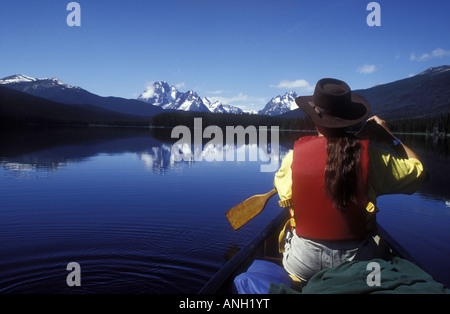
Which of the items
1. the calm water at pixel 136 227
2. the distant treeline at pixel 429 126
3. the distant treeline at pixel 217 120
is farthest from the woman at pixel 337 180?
the distant treeline at pixel 217 120

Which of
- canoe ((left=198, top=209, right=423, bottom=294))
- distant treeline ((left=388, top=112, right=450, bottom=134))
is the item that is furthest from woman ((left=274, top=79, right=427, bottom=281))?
distant treeline ((left=388, top=112, right=450, bottom=134))

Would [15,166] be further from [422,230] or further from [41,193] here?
[422,230]

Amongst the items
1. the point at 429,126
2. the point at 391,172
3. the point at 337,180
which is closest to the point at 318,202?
the point at 337,180

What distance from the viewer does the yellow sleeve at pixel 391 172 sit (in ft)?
11.0

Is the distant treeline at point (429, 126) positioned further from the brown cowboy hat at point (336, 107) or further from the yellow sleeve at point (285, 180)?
the yellow sleeve at point (285, 180)

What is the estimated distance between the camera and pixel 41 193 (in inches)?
504

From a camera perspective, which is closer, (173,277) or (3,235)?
(173,277)

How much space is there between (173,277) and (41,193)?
8725mm

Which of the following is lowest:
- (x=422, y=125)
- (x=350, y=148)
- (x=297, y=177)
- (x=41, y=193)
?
(x=41, y=193)

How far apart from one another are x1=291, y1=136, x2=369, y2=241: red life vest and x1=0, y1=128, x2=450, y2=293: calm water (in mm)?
1236

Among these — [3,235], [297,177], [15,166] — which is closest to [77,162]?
[15,166]

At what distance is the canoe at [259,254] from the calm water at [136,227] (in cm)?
122

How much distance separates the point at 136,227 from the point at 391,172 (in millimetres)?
7194
